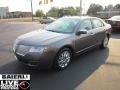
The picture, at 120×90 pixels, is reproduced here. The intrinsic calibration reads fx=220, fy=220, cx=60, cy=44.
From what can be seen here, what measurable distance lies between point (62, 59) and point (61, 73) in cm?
45

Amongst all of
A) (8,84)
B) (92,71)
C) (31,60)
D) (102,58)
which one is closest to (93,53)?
(102,58)

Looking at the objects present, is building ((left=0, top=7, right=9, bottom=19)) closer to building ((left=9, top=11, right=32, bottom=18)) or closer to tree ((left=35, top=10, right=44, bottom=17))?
building ((left=9, top=11, right=32, bottom=18))

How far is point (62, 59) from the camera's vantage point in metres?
6.42

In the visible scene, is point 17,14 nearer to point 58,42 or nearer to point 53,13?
point 53,13

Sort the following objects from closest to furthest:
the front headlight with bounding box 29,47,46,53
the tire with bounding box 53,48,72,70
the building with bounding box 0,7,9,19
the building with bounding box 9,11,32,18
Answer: the front headlight with bounding box 29,47,46,53 < the tire with bounding box 53,48,72,70 < the building with bounding box 0,7,9,19 < the building with bounding box 9,11,32,18

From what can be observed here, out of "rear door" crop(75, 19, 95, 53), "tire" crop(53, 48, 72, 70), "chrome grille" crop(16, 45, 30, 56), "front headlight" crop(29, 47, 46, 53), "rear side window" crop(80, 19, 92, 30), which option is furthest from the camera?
"rear side window" crop(80, 19, 92, 30)

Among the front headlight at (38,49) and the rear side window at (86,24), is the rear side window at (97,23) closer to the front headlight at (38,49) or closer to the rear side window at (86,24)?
the rear side window at (86,24)

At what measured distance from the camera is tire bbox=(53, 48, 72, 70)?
6234 mm

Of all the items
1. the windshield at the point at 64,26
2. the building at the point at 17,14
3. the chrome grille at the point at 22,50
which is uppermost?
the building at the point at 17,14

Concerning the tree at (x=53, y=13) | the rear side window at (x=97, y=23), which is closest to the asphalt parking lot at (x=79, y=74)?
the rear side window at (x=97, y=23)

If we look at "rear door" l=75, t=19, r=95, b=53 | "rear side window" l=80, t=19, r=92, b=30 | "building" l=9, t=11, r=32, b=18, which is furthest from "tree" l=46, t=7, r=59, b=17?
"rear door" l=75, t=19, r=95, b=53

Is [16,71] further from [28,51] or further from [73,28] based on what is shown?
[73,28]

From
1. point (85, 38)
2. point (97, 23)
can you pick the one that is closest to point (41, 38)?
point (85, 38)

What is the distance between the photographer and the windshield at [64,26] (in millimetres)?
7097
